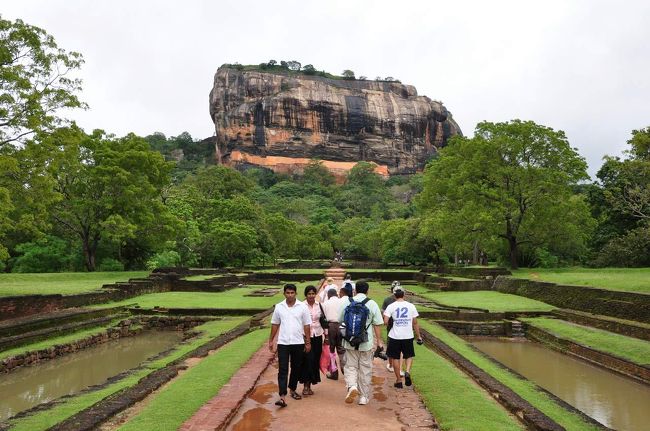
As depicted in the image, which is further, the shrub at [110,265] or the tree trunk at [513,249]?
the shrub at [110,265]

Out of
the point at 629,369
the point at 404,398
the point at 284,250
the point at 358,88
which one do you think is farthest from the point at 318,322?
the point at 358,88

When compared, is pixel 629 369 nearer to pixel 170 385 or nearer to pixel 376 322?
pixel 376 322

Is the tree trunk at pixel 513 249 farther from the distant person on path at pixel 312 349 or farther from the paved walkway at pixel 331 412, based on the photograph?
the distant person on path at pixel 312 349

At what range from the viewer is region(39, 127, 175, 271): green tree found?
27.8 metres

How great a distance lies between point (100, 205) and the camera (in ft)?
92.6

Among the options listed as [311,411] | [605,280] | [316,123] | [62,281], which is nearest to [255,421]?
[311,411]

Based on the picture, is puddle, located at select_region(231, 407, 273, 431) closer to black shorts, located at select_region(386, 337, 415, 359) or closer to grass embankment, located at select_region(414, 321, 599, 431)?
black shorts, located at select_region(386, 337, 415, 359)

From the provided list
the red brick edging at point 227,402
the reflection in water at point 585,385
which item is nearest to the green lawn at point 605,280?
the reflection in water at point 585,385

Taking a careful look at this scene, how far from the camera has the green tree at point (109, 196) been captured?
27828mm

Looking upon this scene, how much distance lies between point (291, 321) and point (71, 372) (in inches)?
295

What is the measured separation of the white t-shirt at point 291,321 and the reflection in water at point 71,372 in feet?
17.1

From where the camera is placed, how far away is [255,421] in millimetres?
5656

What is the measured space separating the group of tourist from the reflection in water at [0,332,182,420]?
5.16m

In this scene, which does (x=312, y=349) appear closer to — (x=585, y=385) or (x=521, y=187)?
(x=585, y=385)
